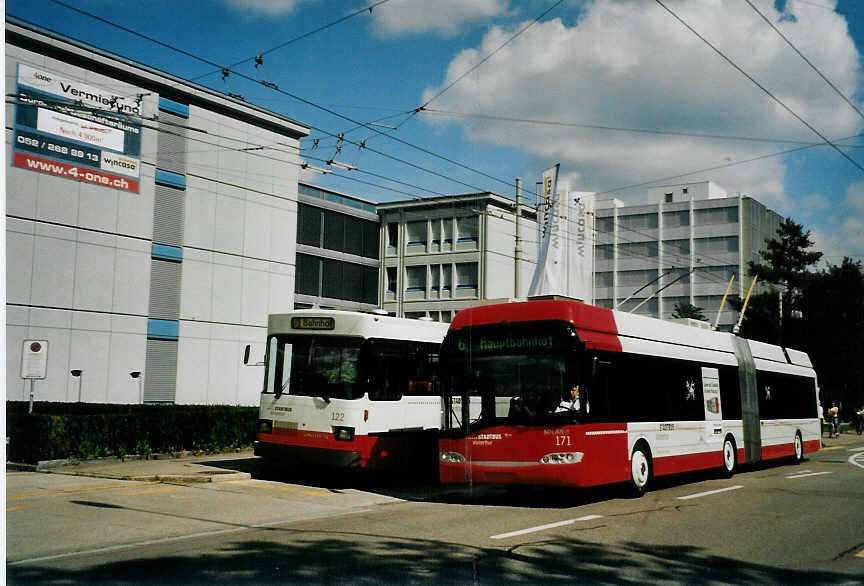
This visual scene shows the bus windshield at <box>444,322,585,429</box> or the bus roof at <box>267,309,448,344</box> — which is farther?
the bus roof at <box>267,309,448,344</box>

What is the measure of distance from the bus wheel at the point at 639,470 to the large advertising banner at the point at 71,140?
20.9 meters

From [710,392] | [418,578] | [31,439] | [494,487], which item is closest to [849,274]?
[710,392]

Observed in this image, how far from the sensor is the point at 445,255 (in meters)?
58.0

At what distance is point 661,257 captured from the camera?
321 feet

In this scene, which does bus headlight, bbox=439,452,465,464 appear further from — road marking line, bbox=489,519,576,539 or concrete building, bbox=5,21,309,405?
concrete building, bbox=5,21,309,405

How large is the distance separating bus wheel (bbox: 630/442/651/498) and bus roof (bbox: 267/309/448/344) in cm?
468

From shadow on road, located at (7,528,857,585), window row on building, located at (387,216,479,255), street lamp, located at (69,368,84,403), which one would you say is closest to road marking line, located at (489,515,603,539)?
shadow on road, located at (7,528,857,585)

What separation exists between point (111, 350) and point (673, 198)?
77.3 m

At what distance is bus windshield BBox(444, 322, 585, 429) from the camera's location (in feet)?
42.2

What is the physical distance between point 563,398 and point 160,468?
8.84 meters

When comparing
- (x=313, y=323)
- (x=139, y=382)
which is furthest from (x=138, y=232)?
(x=313, y=323)

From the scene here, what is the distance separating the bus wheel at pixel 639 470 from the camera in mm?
13938

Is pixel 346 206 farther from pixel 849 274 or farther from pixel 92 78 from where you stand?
pixel 849 274

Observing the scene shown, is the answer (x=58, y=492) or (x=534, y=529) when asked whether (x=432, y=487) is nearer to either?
(x=534, y=529)
